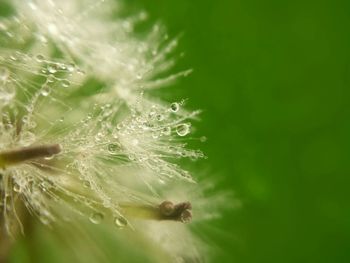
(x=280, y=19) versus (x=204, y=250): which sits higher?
(x=280, y=19)

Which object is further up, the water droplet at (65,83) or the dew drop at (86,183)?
the water droplet at (65,83)

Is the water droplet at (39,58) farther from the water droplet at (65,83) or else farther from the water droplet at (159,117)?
the water droplet at (159,117)

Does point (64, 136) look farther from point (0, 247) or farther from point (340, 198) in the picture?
point (340, 198)

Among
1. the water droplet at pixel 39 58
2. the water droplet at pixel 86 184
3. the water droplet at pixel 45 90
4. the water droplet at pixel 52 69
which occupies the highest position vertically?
the water droplet at pixel 39 58

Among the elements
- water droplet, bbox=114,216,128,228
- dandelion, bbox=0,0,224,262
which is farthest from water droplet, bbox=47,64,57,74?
water droplet, bbox=114,216,128,228

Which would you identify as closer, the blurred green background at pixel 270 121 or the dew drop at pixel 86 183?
the dew drop at pixel 86 183

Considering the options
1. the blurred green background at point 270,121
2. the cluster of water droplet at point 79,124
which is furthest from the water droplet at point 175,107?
the blurred green background at point 270,121

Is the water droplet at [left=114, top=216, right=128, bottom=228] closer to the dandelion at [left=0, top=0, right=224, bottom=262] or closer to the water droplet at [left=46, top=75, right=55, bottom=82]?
the dandelion at [left=0, top=0, right=224, bottom=262]

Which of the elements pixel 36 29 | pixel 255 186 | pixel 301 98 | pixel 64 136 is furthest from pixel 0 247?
pixel 301 98
